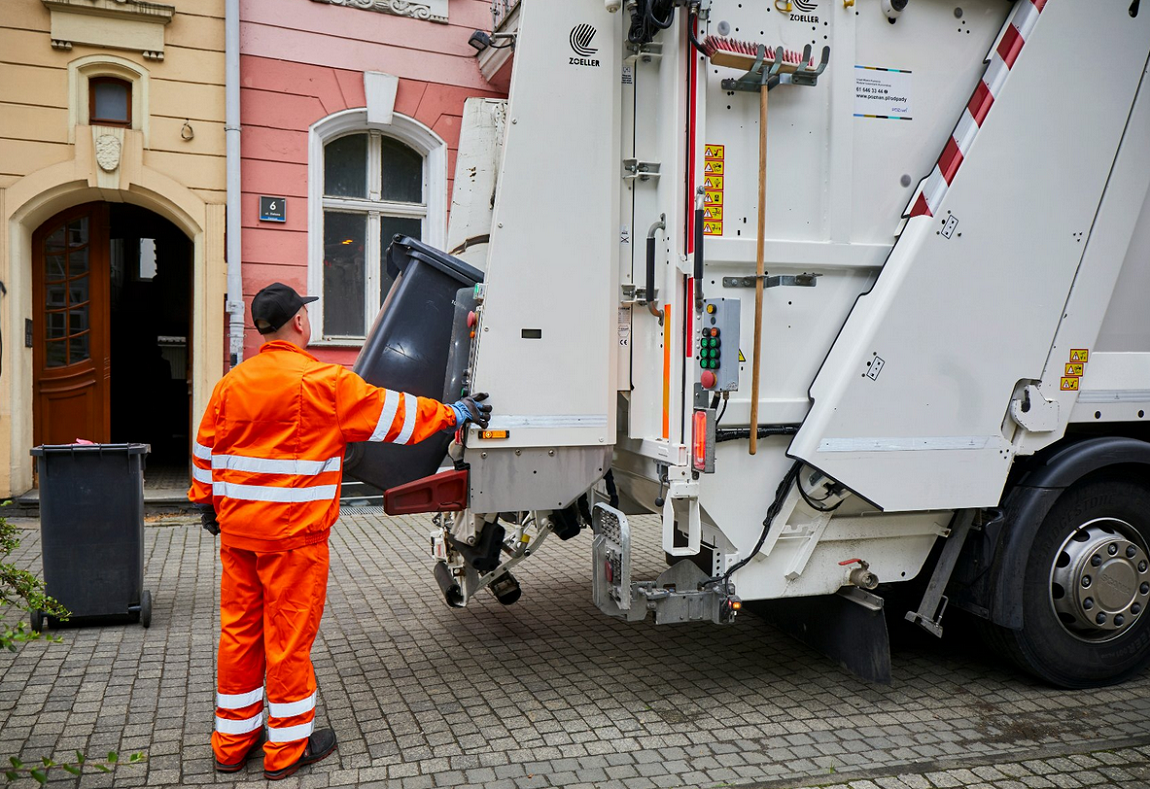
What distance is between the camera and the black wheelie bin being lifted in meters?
3.75

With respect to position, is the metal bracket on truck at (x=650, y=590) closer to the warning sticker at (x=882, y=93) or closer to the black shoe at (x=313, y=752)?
the black shoe at (x=313, y=752)

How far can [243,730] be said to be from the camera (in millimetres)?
3131

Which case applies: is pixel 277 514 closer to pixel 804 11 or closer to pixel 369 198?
pixel 804 11

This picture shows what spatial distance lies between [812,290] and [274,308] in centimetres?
200

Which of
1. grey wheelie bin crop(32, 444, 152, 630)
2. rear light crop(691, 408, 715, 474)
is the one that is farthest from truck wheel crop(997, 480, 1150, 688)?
grey wheelie bin crop(32, 444, 152, 630)

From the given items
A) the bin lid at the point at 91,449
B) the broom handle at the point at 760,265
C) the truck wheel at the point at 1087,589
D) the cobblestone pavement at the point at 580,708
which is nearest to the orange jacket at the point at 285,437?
the cobblestone pavement at the point at 580,708

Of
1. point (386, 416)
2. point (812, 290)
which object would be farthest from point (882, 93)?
point (386, 416)

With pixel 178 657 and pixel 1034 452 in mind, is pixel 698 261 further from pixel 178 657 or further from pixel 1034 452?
pixel 178 657

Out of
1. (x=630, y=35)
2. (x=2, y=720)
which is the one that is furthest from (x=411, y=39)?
(x=2, y=720)

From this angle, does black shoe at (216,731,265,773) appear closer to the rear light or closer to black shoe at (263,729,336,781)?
black shoe at (263,729,336,781)

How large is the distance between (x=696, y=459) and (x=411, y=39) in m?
6.35

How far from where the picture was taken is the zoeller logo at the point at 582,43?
3.36 metres

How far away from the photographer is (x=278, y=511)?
3.04 metres

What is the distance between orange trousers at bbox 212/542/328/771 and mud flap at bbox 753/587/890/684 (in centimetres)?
207
